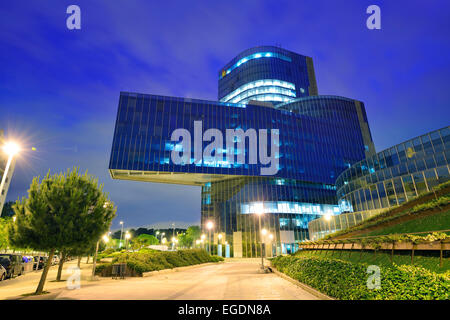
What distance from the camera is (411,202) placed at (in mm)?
19672

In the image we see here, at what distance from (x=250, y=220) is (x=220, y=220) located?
8727mm

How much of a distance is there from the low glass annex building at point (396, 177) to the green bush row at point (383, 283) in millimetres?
20239

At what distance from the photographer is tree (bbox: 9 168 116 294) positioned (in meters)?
12.5

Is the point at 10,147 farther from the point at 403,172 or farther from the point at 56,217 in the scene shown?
the point at 403,172

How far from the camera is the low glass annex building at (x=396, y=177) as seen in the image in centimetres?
3020

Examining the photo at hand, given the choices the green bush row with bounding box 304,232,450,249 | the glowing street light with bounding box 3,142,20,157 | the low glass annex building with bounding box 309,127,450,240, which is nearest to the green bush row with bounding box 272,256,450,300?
the green bush row with bounding box 304,232,450,249

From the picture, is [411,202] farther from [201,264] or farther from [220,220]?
[220,220]

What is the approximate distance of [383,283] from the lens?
7.76m

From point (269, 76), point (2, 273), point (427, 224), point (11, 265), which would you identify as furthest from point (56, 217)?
point (269, 76)

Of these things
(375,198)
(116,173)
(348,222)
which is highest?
(116,173)

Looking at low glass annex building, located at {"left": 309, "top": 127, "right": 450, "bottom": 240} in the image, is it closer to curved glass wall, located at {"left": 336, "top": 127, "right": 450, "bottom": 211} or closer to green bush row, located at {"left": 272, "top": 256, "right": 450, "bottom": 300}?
curved glass wall, located at {"left": 336, "top": 127, "right": 450, "bottom": 211}

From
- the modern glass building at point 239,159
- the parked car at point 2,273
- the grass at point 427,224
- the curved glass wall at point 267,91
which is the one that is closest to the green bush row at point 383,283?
the grass at point 427,224
